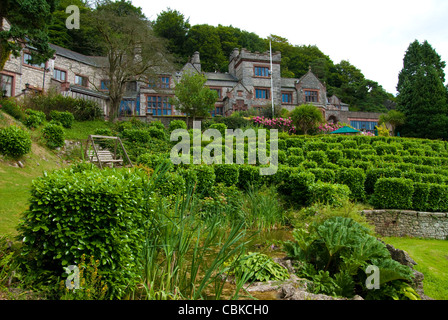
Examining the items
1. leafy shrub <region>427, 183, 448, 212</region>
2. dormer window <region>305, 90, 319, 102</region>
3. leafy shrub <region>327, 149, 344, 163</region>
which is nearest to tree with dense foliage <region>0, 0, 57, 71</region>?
leafy shrub <region>327, 149, 344, 163</region>

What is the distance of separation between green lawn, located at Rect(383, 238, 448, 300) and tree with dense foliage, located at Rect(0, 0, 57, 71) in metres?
16.2

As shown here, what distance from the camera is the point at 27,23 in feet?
43.1

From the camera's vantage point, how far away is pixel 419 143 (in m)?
17.4

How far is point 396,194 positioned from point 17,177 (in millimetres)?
11266

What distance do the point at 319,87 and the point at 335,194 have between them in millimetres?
32163

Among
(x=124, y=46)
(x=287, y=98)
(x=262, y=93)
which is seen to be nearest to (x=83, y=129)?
(x=124, y=46)

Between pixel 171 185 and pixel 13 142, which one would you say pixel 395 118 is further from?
pixel 13 142

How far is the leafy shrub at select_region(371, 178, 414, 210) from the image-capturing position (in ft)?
30.0

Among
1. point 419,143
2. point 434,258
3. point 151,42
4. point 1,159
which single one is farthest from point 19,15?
point 419,143

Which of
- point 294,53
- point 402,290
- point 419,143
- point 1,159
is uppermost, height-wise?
point 294,53

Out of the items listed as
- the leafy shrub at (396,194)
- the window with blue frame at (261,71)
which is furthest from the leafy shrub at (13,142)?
the window with blue frame at (261,71)

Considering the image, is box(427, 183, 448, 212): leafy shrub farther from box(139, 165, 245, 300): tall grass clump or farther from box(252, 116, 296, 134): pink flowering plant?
box(252, 116, 296, 134): pink flowering plant

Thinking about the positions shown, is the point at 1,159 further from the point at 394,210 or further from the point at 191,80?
the point at 191,80
